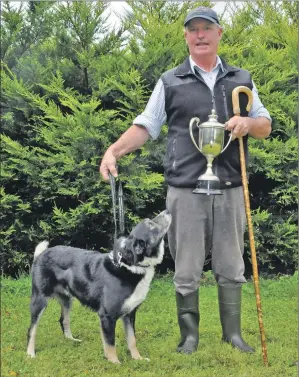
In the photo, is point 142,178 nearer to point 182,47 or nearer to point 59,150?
point 59,150

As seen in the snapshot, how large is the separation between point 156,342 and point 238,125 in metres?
1.80

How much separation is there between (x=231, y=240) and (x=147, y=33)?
294 centimetres

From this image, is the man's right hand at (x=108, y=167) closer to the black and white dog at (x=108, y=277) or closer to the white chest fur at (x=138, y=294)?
the black and white dog at (x=108, y=277)

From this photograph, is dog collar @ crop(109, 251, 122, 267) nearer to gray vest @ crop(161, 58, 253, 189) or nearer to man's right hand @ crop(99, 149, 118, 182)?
man's right hand @ crop(99, 149, 118, 182)

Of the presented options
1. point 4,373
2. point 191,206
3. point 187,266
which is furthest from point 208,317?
point 4,373

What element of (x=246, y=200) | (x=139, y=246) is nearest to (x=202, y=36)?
(x=246, y=200)

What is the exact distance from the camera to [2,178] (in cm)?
593

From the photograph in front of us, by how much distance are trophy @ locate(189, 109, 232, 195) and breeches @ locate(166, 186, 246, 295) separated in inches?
7.4

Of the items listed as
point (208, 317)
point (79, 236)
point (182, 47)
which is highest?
point (182, 47)

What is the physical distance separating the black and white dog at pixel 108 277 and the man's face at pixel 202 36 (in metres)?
1.16

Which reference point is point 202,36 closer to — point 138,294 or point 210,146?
point 210,146

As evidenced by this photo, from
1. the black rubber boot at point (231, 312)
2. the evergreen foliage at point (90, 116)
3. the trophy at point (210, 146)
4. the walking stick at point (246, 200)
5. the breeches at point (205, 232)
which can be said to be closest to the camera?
the trophy at point (210, 146)

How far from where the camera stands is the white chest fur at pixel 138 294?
3.68m

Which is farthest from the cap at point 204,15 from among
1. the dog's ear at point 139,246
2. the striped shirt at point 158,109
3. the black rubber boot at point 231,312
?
the black rubber boot at point 231,312
